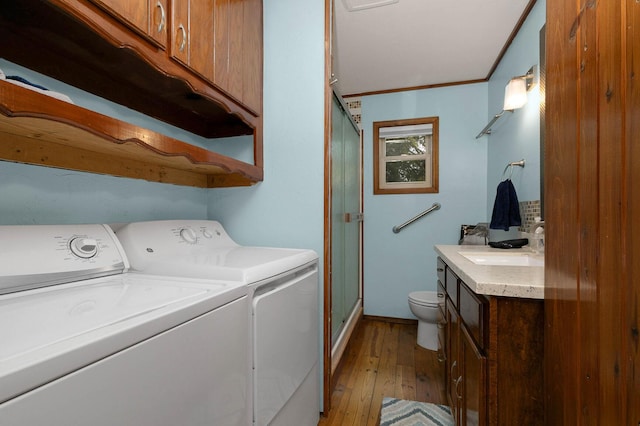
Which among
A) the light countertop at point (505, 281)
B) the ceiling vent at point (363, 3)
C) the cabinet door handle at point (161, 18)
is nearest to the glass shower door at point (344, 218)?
the ceiling vent at point (363, 3)

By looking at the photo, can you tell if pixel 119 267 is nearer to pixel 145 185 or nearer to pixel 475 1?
pixel 145 185

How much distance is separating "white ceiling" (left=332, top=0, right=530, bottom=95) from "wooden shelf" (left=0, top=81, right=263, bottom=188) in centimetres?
120

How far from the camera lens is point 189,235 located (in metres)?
1.40

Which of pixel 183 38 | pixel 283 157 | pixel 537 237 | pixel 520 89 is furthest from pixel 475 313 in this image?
pixel 520 89

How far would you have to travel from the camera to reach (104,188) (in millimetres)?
1264

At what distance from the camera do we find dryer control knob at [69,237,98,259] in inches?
37.9

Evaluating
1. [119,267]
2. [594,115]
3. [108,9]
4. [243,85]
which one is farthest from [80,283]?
[594,115]

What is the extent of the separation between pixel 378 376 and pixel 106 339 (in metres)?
1.90

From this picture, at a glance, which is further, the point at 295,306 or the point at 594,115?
the point at 295,306

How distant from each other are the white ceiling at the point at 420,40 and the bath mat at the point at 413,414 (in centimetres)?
200

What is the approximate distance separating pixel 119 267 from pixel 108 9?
2.75ft

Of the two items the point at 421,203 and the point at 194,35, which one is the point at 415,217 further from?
the point at 194,35

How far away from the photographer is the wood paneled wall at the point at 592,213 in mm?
505

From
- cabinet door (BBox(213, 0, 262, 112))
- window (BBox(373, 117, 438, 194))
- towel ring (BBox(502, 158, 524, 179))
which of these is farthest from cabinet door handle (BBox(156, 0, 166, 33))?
window (BBox(373, 117, 438, 194))
